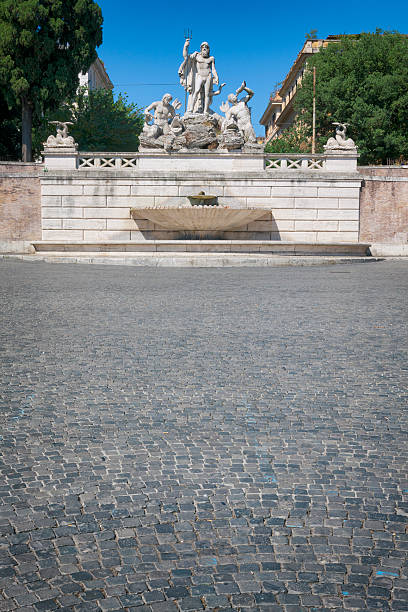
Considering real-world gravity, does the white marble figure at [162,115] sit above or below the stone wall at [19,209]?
above

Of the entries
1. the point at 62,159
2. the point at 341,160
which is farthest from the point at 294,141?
the point at 62,159

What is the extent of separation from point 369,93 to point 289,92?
31676 mm

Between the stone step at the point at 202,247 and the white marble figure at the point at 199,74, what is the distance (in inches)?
283

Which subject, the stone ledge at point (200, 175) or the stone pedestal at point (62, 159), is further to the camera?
the stone pedestal at point (62, 159)

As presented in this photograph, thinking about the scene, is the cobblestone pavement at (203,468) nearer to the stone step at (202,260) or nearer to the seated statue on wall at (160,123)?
the stone step at (202,260)

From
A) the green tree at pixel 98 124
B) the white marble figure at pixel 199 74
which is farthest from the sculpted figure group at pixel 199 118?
the green tree at pixel 98 124

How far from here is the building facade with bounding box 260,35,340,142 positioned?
58062 mm

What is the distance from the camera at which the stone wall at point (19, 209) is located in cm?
2527

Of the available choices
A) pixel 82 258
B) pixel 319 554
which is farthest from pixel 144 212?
pixel 319 554

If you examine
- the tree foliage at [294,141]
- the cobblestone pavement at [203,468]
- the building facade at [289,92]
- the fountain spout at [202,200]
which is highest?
the building facade at [289,92]

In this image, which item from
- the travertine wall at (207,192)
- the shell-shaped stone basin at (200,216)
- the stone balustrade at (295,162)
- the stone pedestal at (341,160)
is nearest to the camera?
the shell-shaped stone basin at (200,216)

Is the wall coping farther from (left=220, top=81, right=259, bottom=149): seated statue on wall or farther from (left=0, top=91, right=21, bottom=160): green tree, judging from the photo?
(left=0, top=91, right=21, bottom=160): green tree

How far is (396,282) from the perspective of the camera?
46.9 ft

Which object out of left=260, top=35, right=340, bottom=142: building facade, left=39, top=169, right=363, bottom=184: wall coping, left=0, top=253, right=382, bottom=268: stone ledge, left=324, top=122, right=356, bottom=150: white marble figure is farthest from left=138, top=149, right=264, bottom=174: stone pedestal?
left=260, top=35, right=340, bottom=142: building facade
